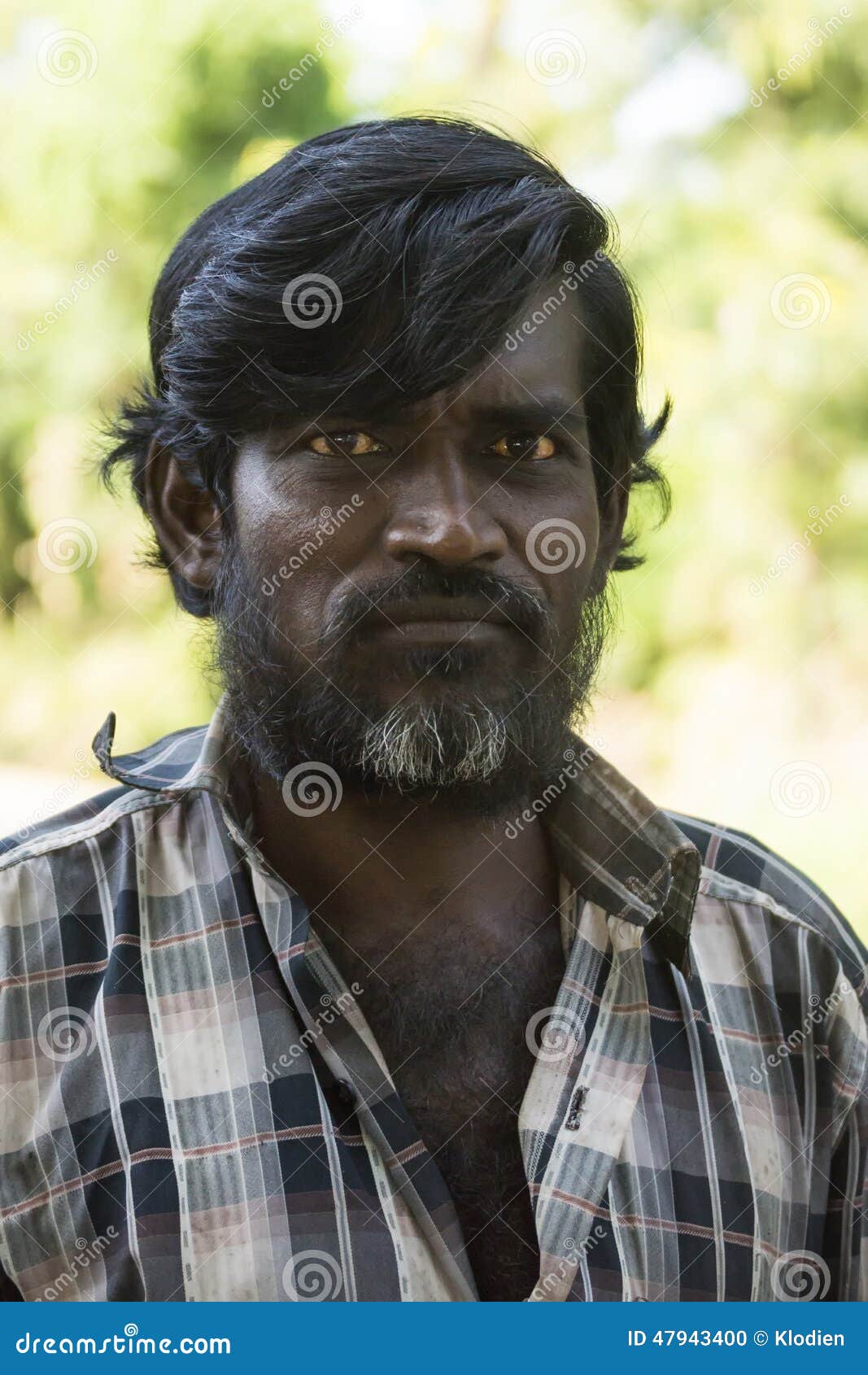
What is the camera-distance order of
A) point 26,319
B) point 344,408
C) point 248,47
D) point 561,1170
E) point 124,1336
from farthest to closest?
point 26,319
point 248,47
point 344,408
point 561,1170
point 124,1336

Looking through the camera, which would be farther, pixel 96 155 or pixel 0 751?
pixel 0 751

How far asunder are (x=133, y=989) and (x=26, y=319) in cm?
480

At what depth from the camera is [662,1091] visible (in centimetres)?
181

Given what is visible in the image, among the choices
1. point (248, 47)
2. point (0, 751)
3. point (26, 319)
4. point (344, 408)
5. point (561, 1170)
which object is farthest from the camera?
point (0, 751)

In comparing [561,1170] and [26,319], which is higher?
[26,319]

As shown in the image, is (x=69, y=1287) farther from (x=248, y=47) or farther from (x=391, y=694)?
(x=248, y=47)

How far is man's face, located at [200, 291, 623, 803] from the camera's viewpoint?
5.98 ft

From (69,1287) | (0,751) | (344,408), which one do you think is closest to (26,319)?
(0,751)

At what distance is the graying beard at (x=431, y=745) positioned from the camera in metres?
1.86
